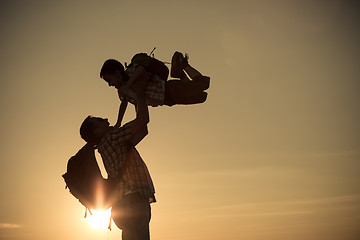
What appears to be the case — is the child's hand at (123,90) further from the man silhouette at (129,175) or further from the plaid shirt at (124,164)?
the plaid shirt at (124,164)

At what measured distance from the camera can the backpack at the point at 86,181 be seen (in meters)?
4.70

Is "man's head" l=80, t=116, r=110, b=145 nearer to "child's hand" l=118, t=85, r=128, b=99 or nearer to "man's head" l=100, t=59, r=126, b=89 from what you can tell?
"child's hand" l=118, t=85, r=128, b=99

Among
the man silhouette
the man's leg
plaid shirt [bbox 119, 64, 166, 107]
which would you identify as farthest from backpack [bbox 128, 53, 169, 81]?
the man's leg

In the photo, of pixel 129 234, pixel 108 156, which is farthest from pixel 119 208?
pixel 108 156

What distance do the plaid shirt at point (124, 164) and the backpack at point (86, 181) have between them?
21cm

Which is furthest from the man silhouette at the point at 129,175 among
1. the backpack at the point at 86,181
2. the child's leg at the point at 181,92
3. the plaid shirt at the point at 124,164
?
the child's leg at the point at 181,92

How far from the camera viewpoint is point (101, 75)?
5777 mm

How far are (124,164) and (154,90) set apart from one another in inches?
54.6

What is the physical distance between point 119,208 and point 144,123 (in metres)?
1.04

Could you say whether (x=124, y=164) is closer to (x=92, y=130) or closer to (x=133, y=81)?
(x=92, y=130)

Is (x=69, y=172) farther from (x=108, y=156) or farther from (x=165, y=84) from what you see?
(x=165, y=84)

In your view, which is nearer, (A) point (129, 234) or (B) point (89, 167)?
(A) point (129, 234)

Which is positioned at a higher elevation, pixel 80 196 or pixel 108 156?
pixel 108 156

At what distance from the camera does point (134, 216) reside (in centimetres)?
425
